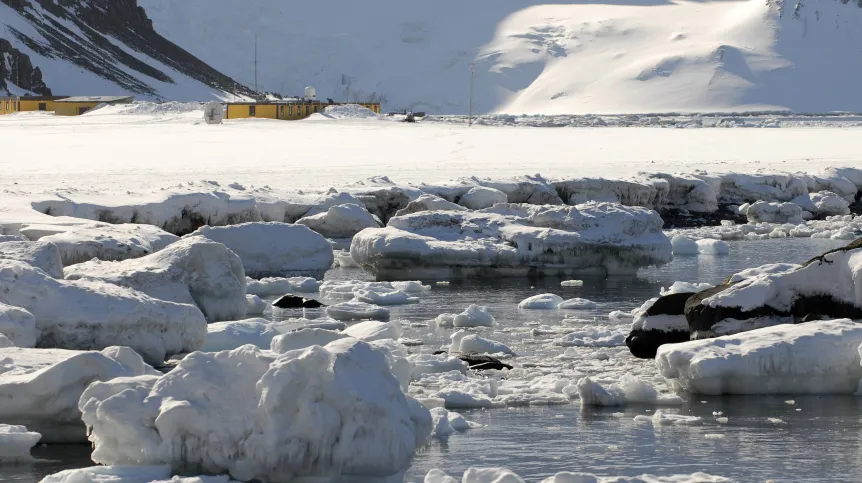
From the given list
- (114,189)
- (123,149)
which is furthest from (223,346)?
(123,149)

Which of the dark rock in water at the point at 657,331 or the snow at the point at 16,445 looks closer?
the snow at the point at 16,445

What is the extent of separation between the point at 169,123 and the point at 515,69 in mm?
76841

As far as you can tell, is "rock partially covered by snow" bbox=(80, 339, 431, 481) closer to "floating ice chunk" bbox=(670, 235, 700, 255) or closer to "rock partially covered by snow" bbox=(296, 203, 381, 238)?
"floating ice chunk" bbox=(670, 235, 700, 255)

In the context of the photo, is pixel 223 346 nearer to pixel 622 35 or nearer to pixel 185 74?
pixel 185 74

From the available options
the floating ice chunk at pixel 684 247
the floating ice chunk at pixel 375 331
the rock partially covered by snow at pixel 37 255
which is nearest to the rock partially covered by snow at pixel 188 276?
the rock partially covered by snow at pixel 37 255

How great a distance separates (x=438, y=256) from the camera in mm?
17031

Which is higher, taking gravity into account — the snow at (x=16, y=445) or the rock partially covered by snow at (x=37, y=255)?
the rock partially covered by snow at (x=37, y=255)

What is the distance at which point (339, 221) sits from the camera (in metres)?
21.1

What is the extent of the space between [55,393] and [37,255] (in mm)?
4154

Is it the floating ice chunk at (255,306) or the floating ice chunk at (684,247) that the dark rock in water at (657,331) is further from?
the floating ice chunk at (684,247)

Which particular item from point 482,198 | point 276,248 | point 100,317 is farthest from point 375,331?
point 482,198

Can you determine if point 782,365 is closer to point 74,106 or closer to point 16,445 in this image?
point 16,445

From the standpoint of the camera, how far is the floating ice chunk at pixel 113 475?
7070 mm

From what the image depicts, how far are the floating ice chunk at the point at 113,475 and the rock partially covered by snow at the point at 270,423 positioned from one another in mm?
108
